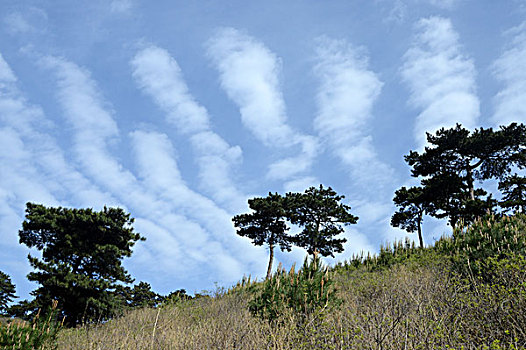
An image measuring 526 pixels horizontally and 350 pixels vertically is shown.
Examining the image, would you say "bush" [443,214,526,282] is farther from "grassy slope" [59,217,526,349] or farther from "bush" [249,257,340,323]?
"bush" [249,257,340,323]

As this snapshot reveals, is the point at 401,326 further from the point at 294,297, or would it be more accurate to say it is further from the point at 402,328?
the point at 294,297

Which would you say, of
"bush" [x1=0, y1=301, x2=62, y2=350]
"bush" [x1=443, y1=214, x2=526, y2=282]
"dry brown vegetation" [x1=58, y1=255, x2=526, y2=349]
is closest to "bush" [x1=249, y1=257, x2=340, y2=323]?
"dry brown vegetation" [x1=58, y1=255, x2=526, y2=349]

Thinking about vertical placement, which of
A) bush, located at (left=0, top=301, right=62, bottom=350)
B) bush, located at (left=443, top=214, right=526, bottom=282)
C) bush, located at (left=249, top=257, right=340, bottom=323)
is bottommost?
bush, located at (left=0, top=301, right=62, bottom=350)

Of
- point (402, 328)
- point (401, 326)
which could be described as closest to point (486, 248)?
point (401, 326)

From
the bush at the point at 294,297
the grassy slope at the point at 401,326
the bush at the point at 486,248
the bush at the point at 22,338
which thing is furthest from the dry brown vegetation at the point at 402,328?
the bush at the point at 22,338

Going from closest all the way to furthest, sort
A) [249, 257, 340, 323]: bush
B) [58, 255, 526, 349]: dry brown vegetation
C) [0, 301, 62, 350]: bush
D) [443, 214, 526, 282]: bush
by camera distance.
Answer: [58, 255, 526, 349]: dry brown vegetation, [0, 301, 62, 350]: bush, [249, 257, 340, 323]: bush, [443, 214, 526, 282]: bush

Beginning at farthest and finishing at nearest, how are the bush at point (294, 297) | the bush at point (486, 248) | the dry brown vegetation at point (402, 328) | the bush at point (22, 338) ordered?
1. the bush at point (486, 248)
2. the bush at point (294, 297)
3. the bush at point (22, 338)
4. the dry brown vegetation at point (402, 328)

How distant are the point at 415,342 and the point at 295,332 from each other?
7.52 feet

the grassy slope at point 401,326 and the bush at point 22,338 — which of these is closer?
the grassy slope at point 401,326

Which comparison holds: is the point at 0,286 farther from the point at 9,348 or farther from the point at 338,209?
the point at 9,348

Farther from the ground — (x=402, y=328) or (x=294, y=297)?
(x=294, y=297)

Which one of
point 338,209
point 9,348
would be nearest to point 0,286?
point 338,209

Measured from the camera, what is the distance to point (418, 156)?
1025 inches

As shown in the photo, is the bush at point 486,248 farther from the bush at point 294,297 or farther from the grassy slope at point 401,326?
the bush at point 294,297
